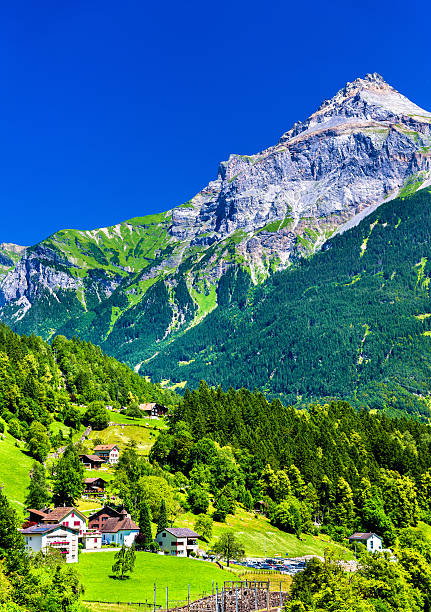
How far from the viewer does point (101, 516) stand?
374 ft

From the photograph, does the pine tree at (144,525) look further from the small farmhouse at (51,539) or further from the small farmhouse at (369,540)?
the small farmhouse at (369,540)

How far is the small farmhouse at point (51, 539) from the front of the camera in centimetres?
9393

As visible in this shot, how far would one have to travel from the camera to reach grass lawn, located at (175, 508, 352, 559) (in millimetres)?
124938

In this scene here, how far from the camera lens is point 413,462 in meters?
176

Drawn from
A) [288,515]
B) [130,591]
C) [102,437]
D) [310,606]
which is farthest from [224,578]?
[102,437]

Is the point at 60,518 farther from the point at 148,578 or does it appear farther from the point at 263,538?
the point at 263,538

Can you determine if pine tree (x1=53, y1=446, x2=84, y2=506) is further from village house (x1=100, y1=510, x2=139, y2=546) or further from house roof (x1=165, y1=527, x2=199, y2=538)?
house roof (x1=165, y1=527, x2=199, y2=538)

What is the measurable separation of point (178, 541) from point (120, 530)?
32.4 ft

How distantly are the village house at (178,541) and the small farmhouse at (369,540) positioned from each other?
143 feet

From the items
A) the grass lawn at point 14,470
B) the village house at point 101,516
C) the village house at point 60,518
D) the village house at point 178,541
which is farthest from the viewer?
the grass lawn at point 14,470

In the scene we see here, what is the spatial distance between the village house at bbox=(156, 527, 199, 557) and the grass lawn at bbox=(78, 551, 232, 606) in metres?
4.26

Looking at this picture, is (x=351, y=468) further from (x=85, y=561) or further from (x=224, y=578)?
(x=85, y=561)

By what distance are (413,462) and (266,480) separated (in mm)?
43736

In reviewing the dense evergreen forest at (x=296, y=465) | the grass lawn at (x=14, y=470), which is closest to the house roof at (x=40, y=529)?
the grass lawn at (x=14, y=470)
